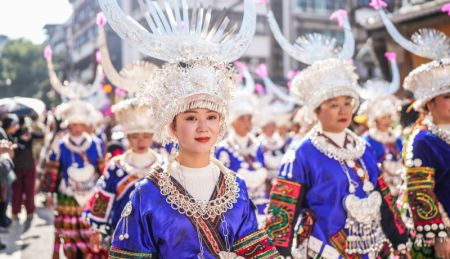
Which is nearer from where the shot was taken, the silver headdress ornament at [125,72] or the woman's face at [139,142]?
the silver headdress ornament at [125,72]

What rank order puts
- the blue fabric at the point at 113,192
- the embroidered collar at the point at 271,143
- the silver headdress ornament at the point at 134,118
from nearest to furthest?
1. the blue fabric at the point at 113,192
2. the silver headdress ornament at the point at 134,118
3. the embroidered collar at the point at 271,143

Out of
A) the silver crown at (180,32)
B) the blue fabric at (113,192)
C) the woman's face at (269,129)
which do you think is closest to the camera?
the silver crown at (180,32)

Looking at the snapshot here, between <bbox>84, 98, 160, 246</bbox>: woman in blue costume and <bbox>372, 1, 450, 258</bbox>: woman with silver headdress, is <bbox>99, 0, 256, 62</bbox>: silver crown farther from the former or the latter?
<bbox>372, 1, 450, 258</bbox>: woman with silver headdress

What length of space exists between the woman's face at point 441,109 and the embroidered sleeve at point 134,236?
8.65 ft

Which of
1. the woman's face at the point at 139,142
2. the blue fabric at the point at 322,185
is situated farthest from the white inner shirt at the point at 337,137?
the woman's face at the point at 139,142

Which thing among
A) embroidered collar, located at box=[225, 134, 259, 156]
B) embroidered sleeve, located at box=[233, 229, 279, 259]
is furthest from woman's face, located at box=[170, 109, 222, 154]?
embroidered collar, located at box=[225, 134, 259, 156]

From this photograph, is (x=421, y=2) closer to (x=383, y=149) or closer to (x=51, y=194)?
(x=383, y=149)

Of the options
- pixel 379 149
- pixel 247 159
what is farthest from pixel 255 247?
pixel 379 149

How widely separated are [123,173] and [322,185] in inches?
75.6

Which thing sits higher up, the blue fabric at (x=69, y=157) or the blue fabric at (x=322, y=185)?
the blue fabric at (x=69, y=157)

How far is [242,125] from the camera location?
7.36 m

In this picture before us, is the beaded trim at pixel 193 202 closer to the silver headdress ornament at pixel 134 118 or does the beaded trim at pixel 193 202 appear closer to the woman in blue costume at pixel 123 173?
the woman in blue costume at pixel 123 173

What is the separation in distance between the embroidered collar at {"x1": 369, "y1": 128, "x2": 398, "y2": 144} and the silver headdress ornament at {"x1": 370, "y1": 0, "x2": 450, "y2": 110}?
2.78 meters

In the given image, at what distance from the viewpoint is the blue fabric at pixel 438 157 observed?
3.90 metres
